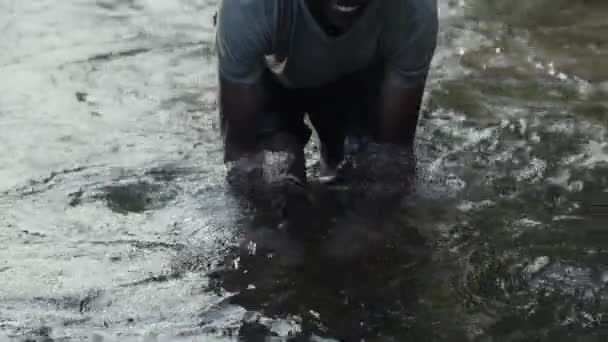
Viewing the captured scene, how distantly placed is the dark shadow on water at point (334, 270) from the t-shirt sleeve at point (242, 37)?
525 millimetres

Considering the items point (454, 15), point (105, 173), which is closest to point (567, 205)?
point (105, 173)

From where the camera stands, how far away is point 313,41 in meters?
2.76

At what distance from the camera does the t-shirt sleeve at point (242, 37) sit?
106 inches

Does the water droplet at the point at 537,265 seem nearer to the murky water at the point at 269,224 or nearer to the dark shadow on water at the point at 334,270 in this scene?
the murky water at the point at 269,224

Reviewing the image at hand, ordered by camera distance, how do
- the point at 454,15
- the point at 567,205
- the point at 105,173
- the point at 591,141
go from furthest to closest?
the point at 454,15, the point at 591,141, the point at 105,173, the point at 567,205

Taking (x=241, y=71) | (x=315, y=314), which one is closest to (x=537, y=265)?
(x=315, y=314)

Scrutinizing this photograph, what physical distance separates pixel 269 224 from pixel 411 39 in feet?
2.38

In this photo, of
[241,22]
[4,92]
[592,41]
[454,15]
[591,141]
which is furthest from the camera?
[454,15]

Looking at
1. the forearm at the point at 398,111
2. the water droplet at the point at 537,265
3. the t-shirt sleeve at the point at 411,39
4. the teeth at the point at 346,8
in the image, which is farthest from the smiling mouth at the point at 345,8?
the water droplet at the point at 537,265

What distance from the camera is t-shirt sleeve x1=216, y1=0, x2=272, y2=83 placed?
2695mm

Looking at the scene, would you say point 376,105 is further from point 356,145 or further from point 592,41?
point 592,41

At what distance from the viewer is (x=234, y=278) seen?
9.37 feet

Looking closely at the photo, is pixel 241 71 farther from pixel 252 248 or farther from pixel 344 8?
pixel 252 248

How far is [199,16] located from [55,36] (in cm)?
75
